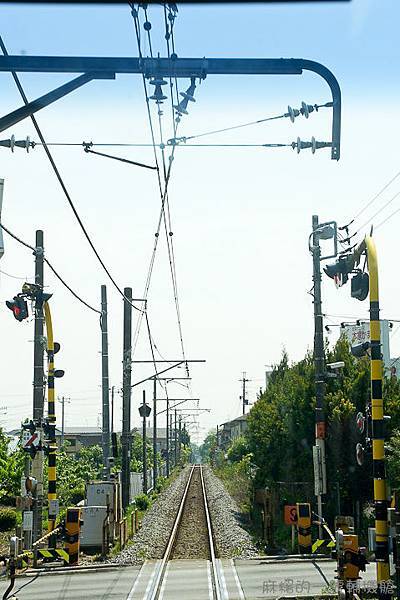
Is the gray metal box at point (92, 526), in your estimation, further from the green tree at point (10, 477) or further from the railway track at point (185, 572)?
the green tree at point (10, 477)

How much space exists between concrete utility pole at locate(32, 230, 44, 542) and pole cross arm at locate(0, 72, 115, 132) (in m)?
12.6

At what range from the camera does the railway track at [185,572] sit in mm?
15896

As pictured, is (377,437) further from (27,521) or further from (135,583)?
(27,521)

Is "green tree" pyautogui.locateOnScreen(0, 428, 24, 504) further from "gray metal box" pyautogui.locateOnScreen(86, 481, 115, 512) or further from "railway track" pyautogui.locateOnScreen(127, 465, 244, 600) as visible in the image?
"gray metal box" pyautogui.locateOnScreen(86, 481, 115, 512)

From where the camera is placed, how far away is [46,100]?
859cm

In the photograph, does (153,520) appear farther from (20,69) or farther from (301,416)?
(20,69)

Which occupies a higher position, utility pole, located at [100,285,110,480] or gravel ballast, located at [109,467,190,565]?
utility pole, located at [100,285,110,480]

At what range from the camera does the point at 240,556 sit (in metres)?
21.2

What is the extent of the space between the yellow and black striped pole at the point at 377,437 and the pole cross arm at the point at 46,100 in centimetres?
637

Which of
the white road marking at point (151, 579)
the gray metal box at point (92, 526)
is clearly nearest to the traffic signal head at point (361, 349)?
the white road marking at point (151, 579)

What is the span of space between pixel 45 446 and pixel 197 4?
16.1 metres

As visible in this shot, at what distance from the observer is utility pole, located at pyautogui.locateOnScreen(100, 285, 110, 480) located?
27766 millimetres

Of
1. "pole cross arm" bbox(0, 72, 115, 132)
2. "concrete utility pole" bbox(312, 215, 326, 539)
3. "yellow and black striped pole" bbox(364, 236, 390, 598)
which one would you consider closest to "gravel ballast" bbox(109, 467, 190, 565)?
"concrete utility pole" bbox(312, 215, 326, 539)

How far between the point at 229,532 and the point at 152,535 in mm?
2415
